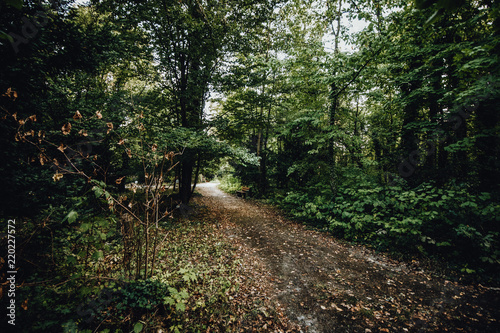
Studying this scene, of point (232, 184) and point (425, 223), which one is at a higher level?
point (425, 223)

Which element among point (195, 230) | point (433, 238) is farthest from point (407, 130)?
point (195, 230)

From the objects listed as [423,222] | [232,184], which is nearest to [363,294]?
[423,222]

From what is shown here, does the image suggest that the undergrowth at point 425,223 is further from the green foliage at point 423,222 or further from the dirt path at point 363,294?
the dirt path at point 363,294

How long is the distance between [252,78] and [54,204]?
7.43 metres

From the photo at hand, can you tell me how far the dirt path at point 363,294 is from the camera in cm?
325

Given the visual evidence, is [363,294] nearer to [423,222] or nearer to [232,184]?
[423,222]

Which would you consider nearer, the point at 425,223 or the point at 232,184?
the point at 425,223

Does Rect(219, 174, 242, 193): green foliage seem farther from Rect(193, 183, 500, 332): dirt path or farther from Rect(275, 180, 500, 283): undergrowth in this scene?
Rect(193, 183, 500, 332): dirt path

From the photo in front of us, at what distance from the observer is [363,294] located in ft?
13.0

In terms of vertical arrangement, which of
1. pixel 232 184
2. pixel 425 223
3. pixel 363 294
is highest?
pixel 425 223

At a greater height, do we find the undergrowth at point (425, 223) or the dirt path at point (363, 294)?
the undergrowth at point (425, 223)

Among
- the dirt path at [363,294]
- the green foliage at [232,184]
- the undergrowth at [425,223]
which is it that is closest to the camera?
the dirt path at [363,294]

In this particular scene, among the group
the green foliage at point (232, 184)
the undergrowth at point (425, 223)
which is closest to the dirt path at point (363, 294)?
the undergrowth at point (425, 223)

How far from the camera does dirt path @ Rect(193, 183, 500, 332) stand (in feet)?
10.7
